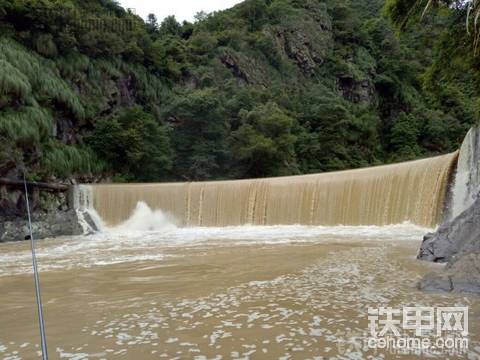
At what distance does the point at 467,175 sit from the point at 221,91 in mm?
17233

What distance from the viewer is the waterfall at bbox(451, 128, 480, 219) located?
8078 millimetres

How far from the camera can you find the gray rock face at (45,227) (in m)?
11.9

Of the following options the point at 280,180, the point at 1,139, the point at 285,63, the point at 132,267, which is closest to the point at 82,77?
the point at 1,139

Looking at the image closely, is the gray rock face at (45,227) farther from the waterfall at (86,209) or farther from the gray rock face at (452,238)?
the gray rock face at (452,238)

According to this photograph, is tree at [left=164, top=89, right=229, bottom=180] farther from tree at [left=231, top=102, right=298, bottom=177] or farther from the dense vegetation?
tree at [left=231, top=102, right=298, bottom=177]

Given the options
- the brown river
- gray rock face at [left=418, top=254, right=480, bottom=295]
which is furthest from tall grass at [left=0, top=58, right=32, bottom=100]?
gray rock face at [left=418, top=254, right=480, bottom=295]

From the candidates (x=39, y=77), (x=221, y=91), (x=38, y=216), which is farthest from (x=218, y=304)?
(x=221, y=91)

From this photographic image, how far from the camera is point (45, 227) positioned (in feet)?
42.1

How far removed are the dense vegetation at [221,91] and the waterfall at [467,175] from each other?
1229 mm

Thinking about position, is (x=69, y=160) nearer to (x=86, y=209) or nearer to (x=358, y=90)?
(x=86, y=209)

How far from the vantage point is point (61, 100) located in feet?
51.6

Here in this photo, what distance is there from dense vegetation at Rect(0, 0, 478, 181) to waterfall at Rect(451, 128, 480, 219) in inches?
48.4

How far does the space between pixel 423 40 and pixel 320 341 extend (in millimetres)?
6052

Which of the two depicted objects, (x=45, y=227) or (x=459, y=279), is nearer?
(x=459, y=279)
